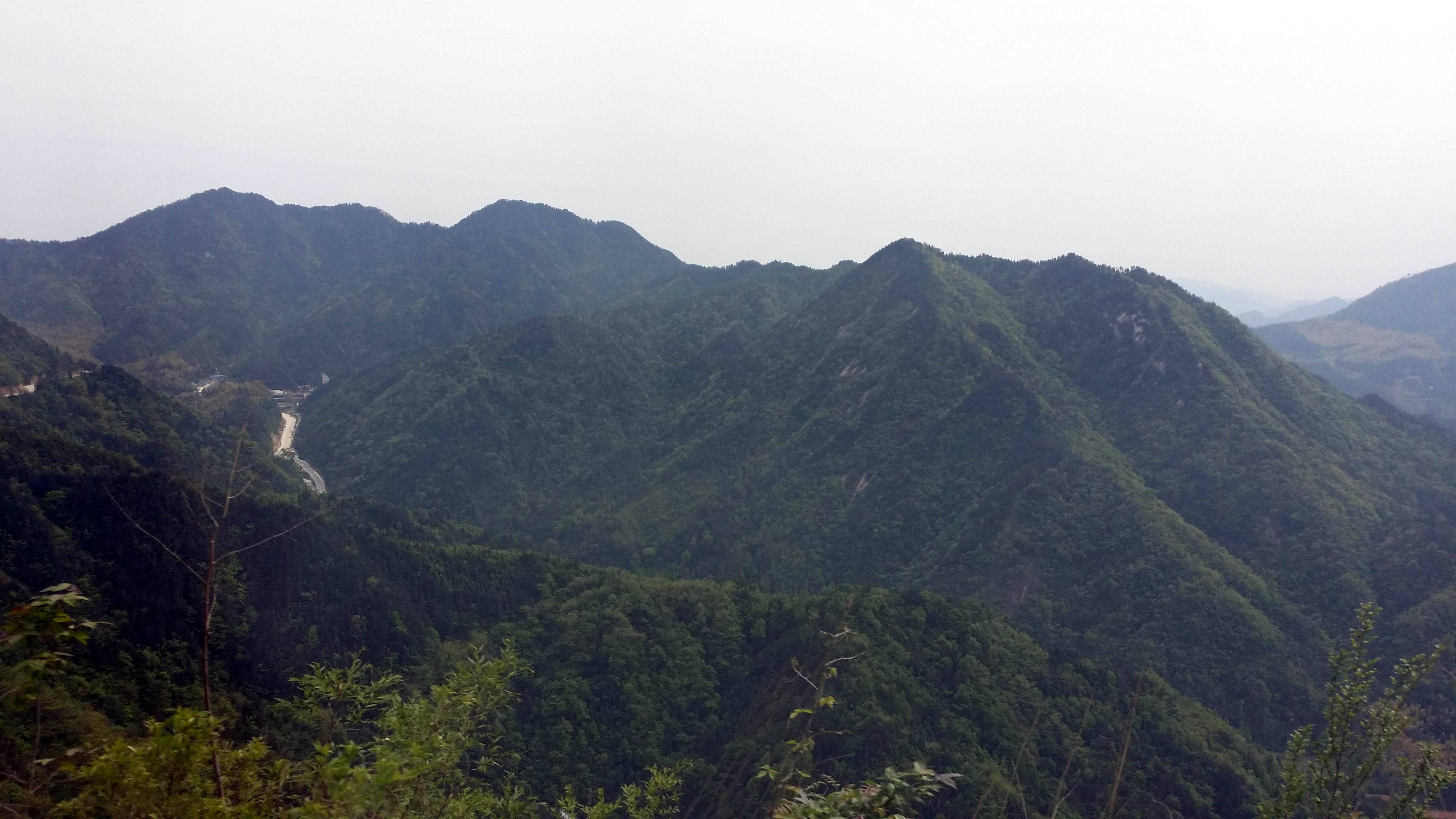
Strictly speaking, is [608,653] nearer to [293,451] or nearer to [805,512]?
[805,512]

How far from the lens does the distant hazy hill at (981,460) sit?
7344 cm

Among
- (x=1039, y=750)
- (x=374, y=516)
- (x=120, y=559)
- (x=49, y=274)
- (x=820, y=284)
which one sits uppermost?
(x=49, y=274)

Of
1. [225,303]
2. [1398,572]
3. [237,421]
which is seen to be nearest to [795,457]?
[1398,572]

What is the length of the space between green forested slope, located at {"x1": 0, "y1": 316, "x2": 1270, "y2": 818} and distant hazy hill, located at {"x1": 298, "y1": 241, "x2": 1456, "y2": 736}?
759 inches

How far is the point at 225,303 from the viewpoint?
19938cm

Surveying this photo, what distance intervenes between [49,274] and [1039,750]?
245 m

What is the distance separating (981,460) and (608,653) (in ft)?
206

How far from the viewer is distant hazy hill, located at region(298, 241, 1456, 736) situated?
241ft

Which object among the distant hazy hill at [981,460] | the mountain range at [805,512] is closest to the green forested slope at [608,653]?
the mountain range at [805,512]

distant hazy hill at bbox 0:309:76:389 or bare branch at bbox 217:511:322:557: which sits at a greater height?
distant hazy hill at bbox 0:309:76:389

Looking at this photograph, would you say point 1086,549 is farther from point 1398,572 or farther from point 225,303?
point 225,303

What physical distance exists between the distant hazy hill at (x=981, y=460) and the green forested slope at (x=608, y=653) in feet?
63.2

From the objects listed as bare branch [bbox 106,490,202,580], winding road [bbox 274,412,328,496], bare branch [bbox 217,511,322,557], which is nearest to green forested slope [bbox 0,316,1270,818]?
bare branch [bbox 217,511,322,557]

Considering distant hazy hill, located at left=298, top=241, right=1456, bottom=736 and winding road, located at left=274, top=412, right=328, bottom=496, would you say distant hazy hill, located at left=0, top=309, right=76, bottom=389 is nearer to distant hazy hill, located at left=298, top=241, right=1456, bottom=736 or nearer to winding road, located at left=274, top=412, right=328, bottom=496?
winding road, located at left=274, top=412, right=328, bottom=496
